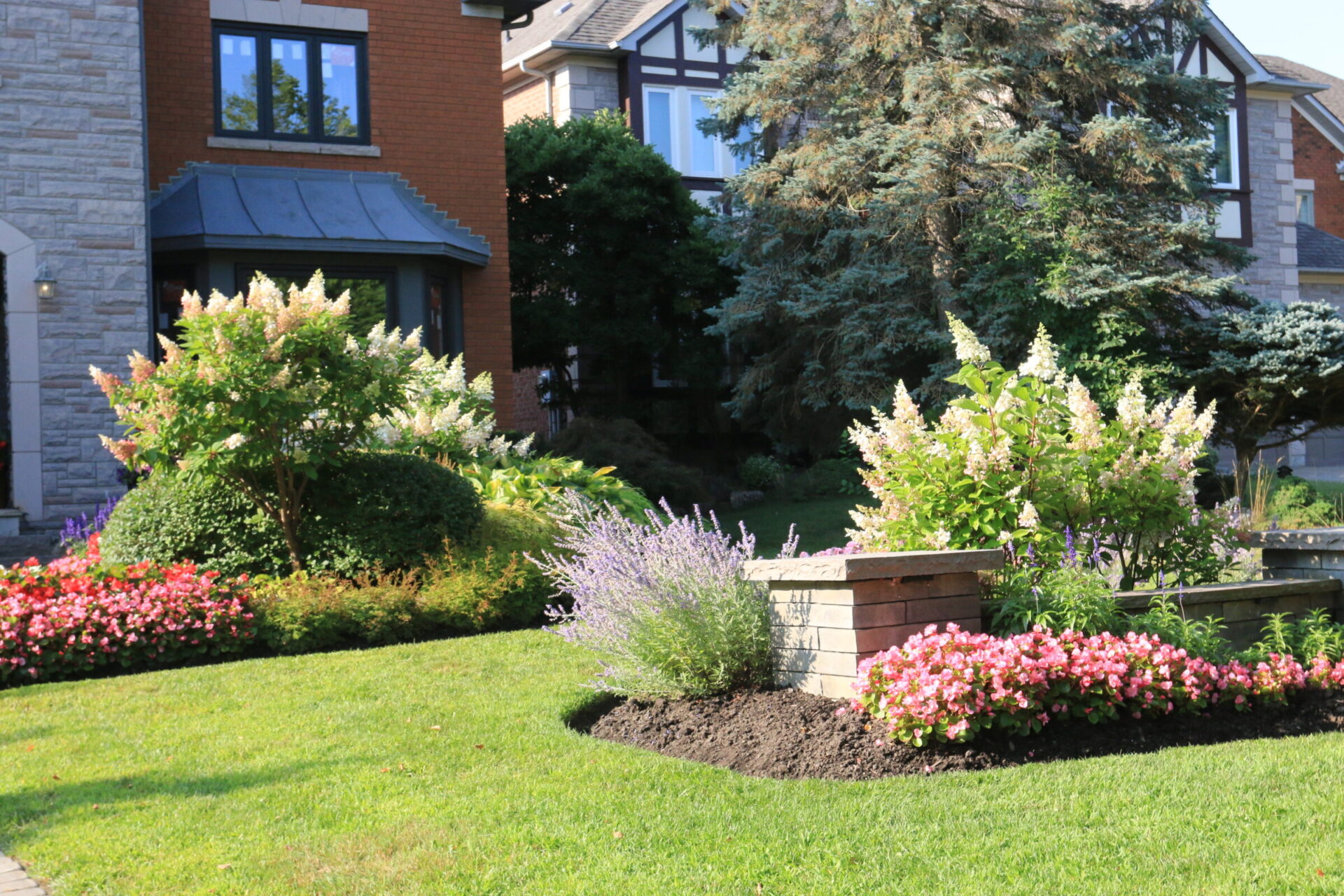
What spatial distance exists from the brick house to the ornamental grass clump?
336 inches

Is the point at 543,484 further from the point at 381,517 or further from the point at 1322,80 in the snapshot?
the point at 1322,80

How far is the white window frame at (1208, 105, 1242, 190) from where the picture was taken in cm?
2253

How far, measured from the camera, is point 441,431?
36.6 ft

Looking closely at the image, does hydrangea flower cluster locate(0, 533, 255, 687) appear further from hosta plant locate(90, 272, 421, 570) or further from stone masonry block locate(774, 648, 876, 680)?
stone masonry block locate(774, 648, 876, 680)

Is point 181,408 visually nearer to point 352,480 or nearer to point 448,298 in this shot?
point 352,480

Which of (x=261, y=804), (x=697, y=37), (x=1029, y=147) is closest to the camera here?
(x=261, y=804)

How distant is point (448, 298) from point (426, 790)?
11771 millimetres

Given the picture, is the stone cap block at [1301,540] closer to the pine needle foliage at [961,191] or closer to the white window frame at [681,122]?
the pine needle foliage at [961,191]

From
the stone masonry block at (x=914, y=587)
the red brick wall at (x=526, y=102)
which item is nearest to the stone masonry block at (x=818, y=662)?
the stone masonry block at (x=914, y=587)

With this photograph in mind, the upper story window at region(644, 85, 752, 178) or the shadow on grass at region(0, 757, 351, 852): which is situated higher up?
the upper story window at region(644, 85, 752, 178)

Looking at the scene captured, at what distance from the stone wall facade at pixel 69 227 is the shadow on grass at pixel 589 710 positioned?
829cm

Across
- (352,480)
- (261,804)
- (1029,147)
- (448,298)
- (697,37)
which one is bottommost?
(261,804)

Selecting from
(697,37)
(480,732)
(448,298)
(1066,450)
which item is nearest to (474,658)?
(480,732)

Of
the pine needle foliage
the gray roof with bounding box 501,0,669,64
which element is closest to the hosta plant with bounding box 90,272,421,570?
the pine needle foliage
